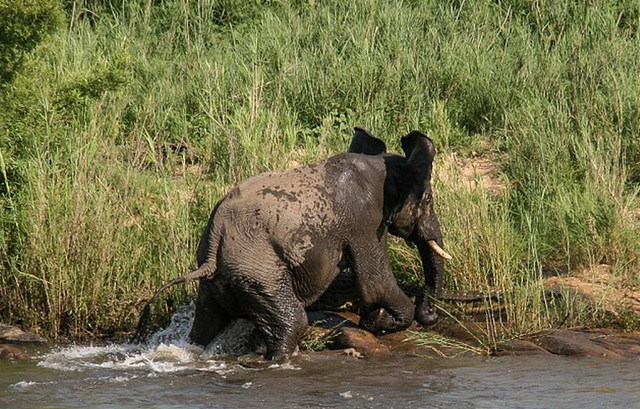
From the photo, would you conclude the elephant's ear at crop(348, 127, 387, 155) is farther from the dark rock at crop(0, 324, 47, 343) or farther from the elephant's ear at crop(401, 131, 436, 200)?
the dark rock at crop(0, 324, 47, 343)

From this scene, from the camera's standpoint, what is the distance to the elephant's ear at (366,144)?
383 inches

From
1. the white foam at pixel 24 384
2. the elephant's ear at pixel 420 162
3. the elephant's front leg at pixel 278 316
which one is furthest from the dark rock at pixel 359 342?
the white foam at pixel 24 384

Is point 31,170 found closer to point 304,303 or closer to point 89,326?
point 89,326

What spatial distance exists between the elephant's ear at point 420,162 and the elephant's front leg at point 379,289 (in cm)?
45

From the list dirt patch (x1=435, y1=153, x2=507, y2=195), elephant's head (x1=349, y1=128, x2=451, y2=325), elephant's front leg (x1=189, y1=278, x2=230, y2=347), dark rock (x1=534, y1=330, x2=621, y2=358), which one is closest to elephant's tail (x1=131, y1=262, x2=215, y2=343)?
elephant's front leg (x1=189, y1=278, x2=230, y2=347)

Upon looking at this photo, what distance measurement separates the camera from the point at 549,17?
1373 centimetres

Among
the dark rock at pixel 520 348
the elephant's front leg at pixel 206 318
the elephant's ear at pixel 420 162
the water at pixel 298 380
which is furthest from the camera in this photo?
the elephant's ear at pixel 420 162

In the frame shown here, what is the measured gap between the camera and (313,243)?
352 inches

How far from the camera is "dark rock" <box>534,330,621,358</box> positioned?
28.9 feet

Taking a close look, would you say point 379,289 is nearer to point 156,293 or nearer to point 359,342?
point 359,342

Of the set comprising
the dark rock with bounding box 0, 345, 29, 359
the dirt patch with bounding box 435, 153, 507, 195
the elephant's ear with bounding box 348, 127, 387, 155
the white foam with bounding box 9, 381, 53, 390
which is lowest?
the white foam with bounding box 9, 381, 53, 390

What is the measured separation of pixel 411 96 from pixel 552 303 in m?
3.65

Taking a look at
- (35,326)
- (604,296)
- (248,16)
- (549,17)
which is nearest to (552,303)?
(604,296)

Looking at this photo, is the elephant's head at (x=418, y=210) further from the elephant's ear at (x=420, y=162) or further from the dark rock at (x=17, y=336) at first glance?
the dark rock at (x=17, y=336)
